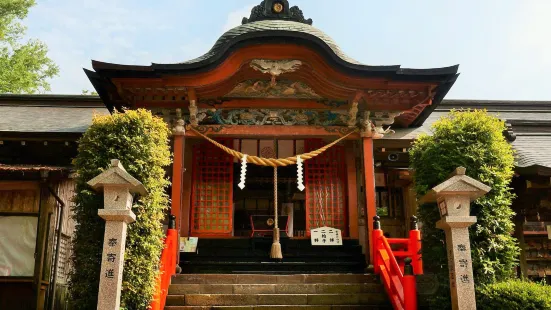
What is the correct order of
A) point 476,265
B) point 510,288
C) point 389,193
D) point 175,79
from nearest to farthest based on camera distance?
point 510,288 → point 476,265 → point 175,79 → point 389,193

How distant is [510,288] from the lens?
20.7 ft

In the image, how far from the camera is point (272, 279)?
8836mm

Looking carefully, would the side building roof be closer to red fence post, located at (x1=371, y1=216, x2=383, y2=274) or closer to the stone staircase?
the stone staircase

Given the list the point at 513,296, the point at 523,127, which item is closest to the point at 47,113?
the point at 513,296

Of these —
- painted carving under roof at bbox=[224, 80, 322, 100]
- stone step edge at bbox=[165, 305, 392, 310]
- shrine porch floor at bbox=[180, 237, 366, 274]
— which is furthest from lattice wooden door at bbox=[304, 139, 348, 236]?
stone step edge at bbox=[165, 305, 392, 310]

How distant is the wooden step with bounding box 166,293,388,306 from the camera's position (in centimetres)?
812

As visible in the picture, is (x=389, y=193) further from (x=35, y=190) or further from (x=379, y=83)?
(x=35, y=190)

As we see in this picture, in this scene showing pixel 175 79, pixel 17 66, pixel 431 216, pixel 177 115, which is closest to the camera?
pixel 431 216

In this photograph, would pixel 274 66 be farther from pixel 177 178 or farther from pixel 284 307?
pixel 284 307

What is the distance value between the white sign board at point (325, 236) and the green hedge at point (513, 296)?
447 centimetres

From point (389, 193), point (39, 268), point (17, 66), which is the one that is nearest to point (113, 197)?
point (39, 268)

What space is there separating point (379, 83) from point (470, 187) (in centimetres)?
376

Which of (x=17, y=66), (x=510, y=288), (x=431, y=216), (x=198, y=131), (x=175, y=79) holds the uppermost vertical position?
(x=17, y=66)

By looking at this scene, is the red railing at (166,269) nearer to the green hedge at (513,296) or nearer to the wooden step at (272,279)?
the wooden step at (272,279)
